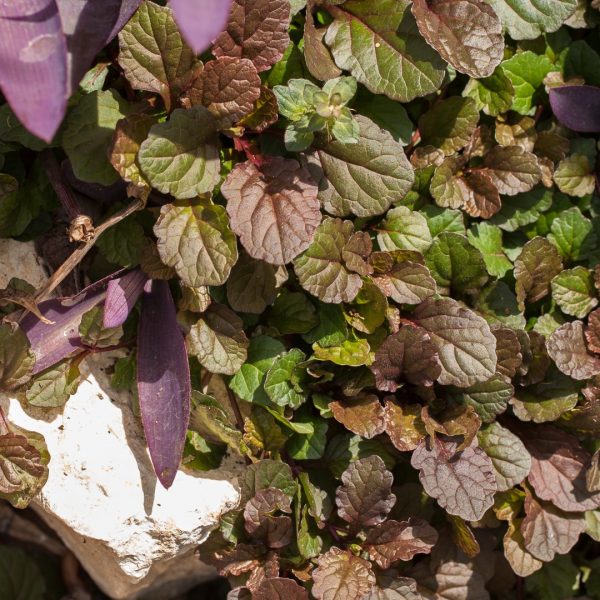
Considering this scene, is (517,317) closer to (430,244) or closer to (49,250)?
(430,244)

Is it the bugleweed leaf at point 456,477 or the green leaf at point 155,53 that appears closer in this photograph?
the green leaf at point 155,53

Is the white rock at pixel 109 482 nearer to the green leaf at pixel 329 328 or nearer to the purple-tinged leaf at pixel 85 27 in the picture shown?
the green leaf at pixel 329 328

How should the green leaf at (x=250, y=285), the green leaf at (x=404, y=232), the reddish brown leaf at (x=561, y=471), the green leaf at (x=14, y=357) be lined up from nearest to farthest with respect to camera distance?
the green leaf at (x=14, y=357), the green leaf at (x=250, y=285), the green leaf at (x=404, y=232), the reddish brown leaf at (x=561, y=471)

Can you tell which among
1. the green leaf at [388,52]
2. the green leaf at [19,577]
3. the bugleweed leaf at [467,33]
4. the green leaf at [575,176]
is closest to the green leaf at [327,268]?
the green leaf at [388,52]

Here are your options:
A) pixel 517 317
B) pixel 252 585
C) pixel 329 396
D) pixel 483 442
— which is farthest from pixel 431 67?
pixel 252 585

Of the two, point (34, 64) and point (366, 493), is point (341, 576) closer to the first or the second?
point (366, 493)

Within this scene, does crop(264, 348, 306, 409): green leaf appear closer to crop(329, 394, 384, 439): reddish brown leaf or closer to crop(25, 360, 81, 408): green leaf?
crop(329, 394, 384, 439): reddish brown leaf
